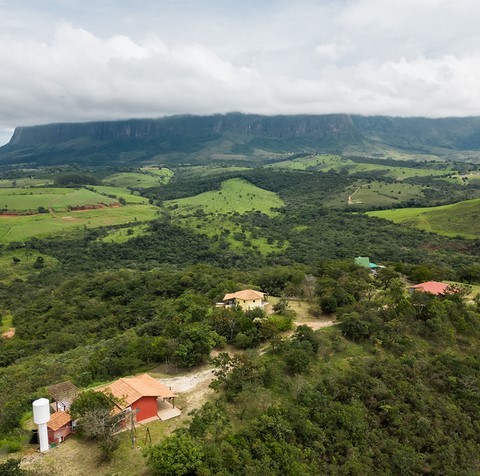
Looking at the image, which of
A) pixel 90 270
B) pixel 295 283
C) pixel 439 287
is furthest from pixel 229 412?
pixel 90 270

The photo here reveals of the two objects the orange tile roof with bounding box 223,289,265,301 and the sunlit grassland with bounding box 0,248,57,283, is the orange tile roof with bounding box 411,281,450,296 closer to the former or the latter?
the orange tile roof with bounding box 223,289,265,301

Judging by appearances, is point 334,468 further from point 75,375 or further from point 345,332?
point 75,375

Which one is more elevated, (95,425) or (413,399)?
(95,425)

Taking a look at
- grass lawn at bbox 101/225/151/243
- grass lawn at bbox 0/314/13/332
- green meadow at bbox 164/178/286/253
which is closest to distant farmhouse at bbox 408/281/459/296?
grass lawn at bbox 0/314/13/332

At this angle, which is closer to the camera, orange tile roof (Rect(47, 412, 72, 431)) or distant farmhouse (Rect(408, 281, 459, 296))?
orange tile roof (Rect(47, 412, 72, 431))

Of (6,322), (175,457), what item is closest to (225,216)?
(6,322)
